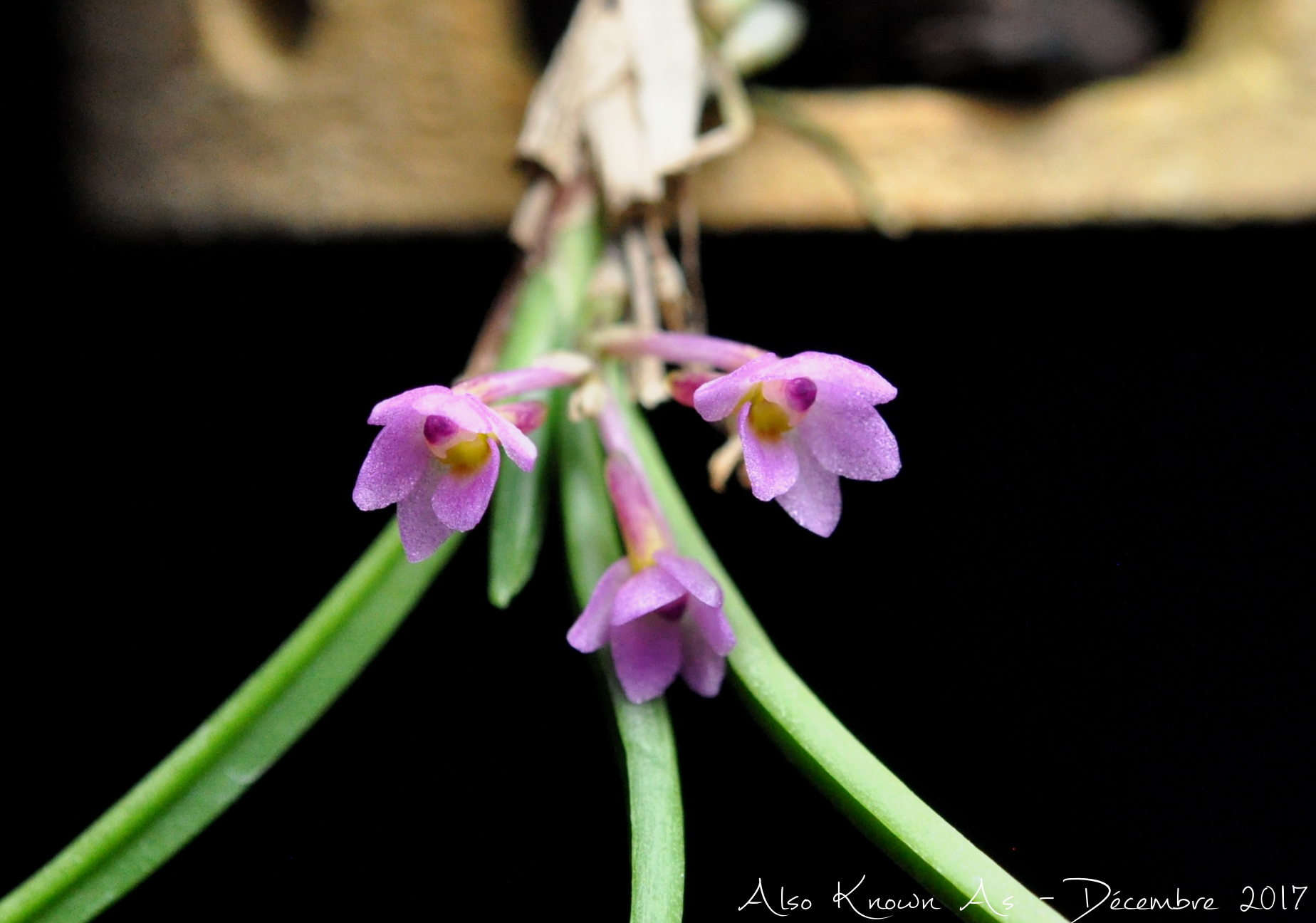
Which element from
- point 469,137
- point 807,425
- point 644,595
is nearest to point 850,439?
point 807,425

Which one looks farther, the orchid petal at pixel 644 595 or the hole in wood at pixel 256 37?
the hole in wood at pixel 256 37

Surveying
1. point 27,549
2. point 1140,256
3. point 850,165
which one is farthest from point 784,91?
point 27,549

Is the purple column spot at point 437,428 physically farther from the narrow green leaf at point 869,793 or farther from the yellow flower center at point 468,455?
the narrow green leaf at point 869,793

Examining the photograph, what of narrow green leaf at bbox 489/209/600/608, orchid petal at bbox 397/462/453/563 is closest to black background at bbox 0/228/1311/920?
narrow green leaf at bbox 489/209/600/608

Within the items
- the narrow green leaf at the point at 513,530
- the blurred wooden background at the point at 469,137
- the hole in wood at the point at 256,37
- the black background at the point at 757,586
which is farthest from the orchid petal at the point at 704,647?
the hole in wood at the point at 256,37

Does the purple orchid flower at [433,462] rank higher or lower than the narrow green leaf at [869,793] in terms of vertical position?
higher

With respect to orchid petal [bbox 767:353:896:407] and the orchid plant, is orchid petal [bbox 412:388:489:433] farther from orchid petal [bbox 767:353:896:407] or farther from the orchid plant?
orchid petal [bbox 767:353:896:407]

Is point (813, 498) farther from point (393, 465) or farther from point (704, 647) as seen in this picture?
point (393, 465)
